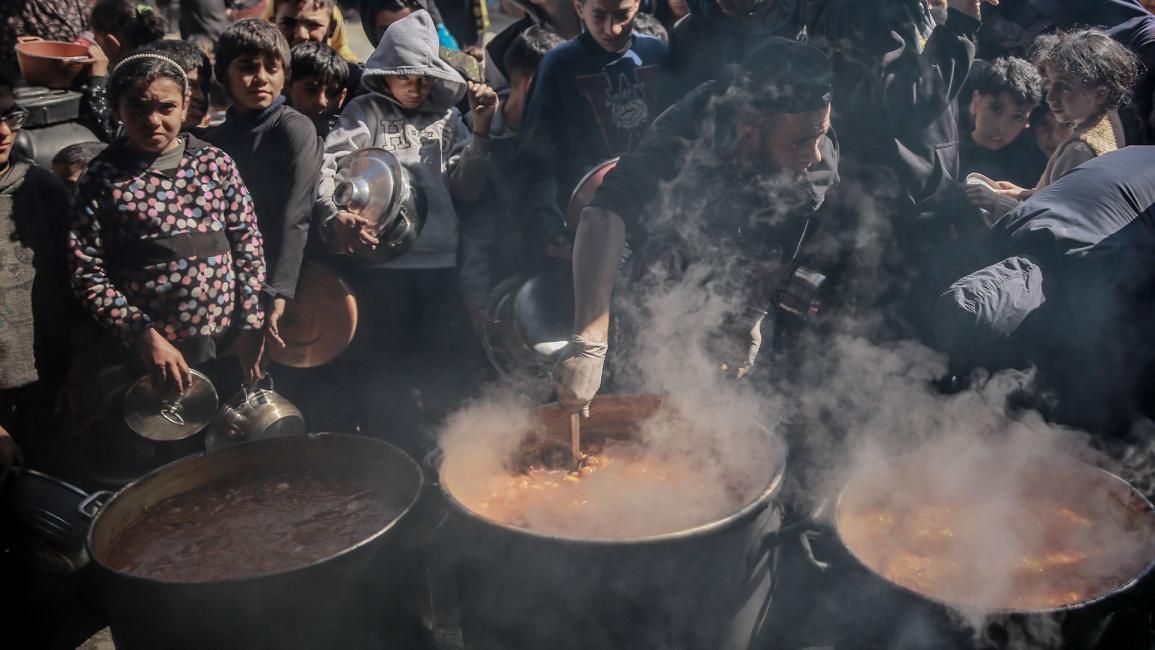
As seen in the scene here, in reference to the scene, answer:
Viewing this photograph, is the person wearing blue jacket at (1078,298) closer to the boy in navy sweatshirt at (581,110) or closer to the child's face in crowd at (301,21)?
the boy in navy sweatshirt at (581,110)

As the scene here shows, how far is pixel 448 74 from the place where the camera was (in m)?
4.36

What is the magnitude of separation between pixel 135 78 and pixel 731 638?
318 cm

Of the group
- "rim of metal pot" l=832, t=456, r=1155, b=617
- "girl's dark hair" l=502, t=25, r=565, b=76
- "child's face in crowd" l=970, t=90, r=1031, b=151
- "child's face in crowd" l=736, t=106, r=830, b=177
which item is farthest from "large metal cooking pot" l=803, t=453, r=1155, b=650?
"girl's dark hair" l=502, t=25, r=565, b=76

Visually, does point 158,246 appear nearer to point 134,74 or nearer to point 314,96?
point 134,74

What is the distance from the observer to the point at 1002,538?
275 cm

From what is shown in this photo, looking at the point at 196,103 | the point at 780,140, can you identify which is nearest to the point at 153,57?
the point at 196,103

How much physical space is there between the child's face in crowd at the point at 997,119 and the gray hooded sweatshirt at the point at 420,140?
9.22 feet

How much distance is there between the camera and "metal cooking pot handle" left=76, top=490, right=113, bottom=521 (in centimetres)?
290

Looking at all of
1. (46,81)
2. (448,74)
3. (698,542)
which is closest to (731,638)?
(698,542)

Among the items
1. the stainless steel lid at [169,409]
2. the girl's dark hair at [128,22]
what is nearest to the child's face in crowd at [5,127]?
the stainless steel lid at [169,409]

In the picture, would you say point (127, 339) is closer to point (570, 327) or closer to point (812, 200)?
point (570, 327)

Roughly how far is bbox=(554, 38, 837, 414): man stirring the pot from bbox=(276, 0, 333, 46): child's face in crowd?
8.35 feet

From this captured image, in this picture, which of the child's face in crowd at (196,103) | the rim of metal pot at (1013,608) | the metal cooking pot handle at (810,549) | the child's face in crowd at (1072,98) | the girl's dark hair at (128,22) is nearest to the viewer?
the rim of metal pot at (1013,608)

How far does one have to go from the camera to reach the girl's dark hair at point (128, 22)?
545 centimetres
